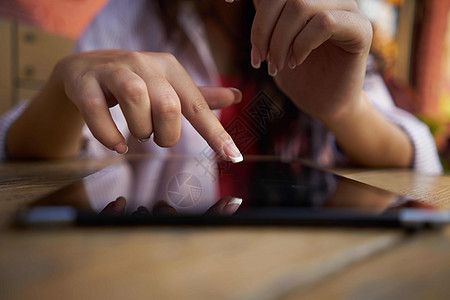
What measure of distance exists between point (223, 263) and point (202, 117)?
0.61 feet

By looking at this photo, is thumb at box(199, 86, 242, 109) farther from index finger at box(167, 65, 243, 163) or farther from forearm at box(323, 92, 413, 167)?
forearm at box(323, 92, 413, 167)

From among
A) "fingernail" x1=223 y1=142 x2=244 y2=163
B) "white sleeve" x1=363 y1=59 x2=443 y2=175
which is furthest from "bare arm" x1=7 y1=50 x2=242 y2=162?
"white sleeve" x1=363 y1=59 x2=443 y2=175

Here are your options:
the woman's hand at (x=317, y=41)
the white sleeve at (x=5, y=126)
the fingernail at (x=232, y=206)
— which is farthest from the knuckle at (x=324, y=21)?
the white sleeve at (x=5, y=126)

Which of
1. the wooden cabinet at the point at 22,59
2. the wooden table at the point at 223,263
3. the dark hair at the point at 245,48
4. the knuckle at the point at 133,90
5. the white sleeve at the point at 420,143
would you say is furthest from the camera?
the wooden cabinet at the point at 22,59

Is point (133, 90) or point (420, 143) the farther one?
point (420, 143)

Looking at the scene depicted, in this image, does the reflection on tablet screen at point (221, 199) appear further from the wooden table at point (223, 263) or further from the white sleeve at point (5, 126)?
the white sleeve at point (5, 126)

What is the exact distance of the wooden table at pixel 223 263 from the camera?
87 mm

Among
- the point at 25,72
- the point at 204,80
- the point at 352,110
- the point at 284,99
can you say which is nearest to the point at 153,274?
the point at 352,110

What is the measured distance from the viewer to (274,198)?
6.8 inches

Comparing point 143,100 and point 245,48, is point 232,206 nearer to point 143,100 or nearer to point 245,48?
point 143,100

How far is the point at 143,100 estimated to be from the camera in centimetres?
25

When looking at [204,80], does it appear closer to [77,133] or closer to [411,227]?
[77,133]

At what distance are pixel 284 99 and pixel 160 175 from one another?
17.8 inches

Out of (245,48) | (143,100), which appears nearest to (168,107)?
(143,100)
